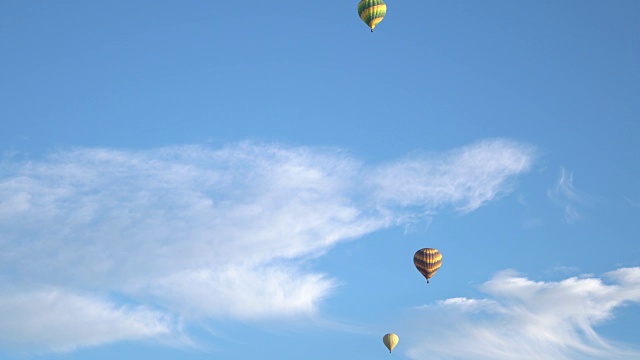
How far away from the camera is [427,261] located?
561 feet

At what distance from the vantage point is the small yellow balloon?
18400 cm

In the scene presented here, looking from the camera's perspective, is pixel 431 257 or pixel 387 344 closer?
pixel 431 257

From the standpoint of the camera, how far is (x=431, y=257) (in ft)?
563

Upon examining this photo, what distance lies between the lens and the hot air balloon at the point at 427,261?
561ft

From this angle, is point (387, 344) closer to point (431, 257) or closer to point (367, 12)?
point (431, 257)

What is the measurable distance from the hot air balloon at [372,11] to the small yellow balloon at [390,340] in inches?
2276

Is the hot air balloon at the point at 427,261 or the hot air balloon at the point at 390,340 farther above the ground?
the hot air balloon at the point at 427,261

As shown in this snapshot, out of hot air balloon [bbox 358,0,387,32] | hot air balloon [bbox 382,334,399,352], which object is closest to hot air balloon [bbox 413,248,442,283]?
hot air balloon [bbox 382,334,399,352]

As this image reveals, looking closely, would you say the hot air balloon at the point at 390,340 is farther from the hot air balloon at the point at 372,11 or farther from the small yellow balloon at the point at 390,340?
the hot air balloon at the point at 372,11

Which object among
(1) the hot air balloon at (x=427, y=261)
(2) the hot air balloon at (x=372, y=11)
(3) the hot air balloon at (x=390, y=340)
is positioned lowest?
(3) the hot air balloon at (x=390, y=340)

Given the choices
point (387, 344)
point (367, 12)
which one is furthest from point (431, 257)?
point (367, 12)

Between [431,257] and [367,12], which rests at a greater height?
[367,12]

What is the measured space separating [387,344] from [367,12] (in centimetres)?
6110

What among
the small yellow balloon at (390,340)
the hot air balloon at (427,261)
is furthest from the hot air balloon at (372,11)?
the small yellow balloon at (390,340)
